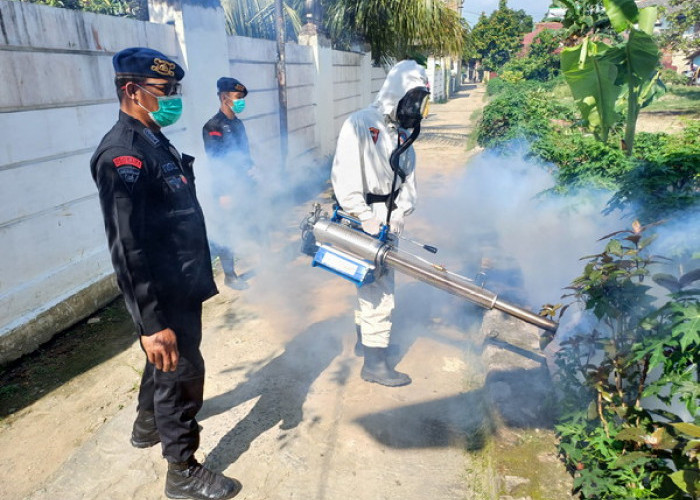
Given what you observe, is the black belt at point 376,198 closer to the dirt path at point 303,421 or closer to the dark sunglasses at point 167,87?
the dirt path at point 303,421

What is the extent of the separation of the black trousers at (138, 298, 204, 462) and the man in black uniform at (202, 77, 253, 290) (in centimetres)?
259

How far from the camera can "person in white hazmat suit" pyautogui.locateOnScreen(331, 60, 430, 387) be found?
3113mm

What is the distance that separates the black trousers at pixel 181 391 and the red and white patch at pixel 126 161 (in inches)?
26.7

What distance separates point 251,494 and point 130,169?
1714 millimetres

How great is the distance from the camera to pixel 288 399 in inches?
127

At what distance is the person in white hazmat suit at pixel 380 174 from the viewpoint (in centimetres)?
311

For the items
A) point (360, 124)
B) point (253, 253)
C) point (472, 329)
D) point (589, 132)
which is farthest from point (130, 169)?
point (589, 132)

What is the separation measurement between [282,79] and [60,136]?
175 inches

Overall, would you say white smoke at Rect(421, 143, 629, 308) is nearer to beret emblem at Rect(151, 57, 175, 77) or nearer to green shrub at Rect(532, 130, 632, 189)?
green shrub at Rect(532, 130, 632, 189)

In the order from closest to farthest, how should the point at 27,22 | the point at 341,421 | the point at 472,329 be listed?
the point at 341,421
the point at 27,22
the point at 472,329

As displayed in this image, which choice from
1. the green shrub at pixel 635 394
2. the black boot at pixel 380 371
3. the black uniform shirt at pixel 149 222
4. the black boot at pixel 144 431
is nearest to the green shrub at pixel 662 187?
the green shrub at pixel 635 394

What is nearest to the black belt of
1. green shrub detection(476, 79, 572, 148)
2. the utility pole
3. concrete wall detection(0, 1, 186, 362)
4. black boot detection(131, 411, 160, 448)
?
black boot detection(131, 411, 160, 448)

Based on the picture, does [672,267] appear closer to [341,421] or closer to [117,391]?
[341,421]

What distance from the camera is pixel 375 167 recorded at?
126 inches
